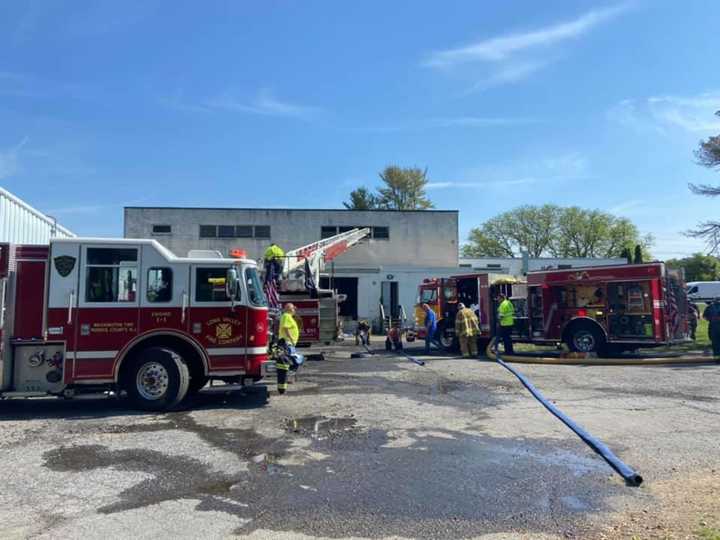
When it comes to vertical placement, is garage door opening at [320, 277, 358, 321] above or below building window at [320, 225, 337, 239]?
below

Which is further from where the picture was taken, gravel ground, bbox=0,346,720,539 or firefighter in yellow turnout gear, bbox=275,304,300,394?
firefighter in yellow turnout gear, bbox=275,304,300,394

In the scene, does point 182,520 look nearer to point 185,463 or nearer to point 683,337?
point 185,463

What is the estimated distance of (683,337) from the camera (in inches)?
616

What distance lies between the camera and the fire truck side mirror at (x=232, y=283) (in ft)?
28.3

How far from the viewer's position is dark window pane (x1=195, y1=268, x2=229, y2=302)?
8633mm

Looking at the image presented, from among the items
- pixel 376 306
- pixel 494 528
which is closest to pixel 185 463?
pixel 494 528

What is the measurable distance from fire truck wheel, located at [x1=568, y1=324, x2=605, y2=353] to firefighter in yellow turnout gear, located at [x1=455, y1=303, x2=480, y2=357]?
277 cm

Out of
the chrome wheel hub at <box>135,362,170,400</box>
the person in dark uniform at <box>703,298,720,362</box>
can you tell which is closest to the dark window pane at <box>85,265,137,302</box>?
the chrome wheel hub at <box>135,362,170,400</box>

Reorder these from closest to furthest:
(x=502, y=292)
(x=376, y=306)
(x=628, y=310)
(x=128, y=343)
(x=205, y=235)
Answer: (x=128, y=343)
(x=628, y=310)
(x=502, y=292)
(x=376, y=306)
(x=205, y=235)

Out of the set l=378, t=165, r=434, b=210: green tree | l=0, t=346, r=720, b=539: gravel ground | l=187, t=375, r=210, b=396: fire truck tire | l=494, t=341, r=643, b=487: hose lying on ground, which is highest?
l=378, t=165, r=434, b=210: green tree

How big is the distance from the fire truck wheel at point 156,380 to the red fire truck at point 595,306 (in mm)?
11331

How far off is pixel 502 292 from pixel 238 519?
14.9 metres

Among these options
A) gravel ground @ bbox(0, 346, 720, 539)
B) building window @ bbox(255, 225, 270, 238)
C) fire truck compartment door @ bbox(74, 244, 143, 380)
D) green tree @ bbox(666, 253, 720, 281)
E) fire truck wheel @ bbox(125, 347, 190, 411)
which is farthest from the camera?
green tree @ bbox(666, 253, 720, 281)

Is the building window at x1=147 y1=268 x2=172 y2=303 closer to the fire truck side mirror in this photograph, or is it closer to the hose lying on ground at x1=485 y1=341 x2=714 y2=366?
the fire truck side mirror
